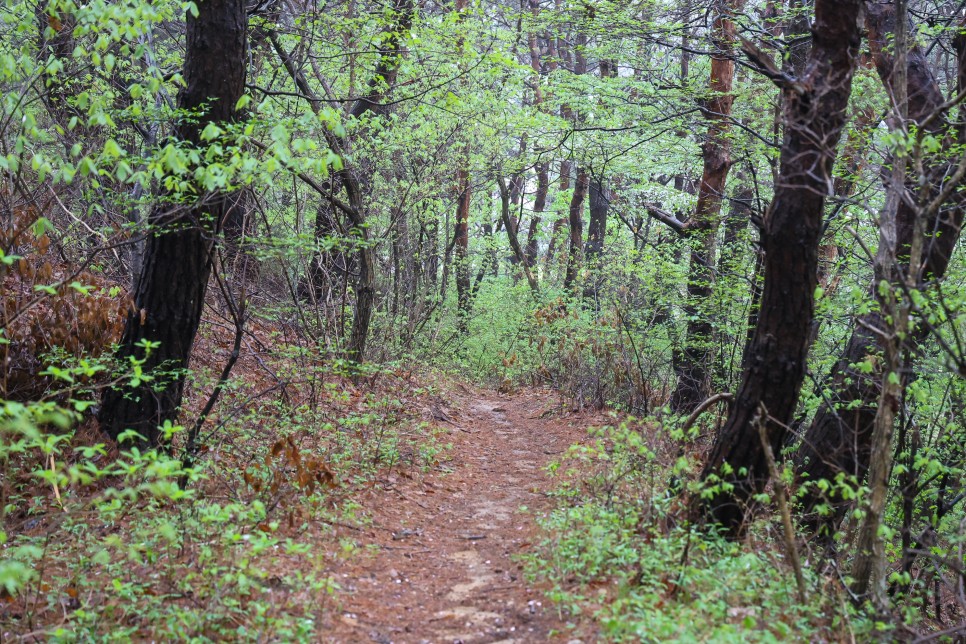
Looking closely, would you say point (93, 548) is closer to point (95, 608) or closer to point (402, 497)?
point (95, 608)

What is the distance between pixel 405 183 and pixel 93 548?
30.5ft

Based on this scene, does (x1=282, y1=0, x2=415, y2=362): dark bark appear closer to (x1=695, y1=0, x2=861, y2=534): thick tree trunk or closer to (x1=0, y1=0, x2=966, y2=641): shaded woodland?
(x1=0, y1=0, x2=966, y2=641): shaded woodland

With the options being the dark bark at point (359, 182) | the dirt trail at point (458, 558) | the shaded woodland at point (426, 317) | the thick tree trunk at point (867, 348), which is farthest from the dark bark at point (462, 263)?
the thick tree trunk at point (867, 348)

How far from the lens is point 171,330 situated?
6270 millimetres

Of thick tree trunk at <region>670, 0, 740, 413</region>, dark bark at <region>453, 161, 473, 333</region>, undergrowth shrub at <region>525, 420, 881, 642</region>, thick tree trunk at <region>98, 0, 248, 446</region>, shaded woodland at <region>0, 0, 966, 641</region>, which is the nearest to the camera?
undergrowth shrub at <region>525, 420, 881, 642</region>

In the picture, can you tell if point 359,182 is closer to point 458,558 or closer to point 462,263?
point 458,558

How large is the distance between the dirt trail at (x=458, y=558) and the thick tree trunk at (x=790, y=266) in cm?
169

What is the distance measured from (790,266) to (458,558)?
3532 mm

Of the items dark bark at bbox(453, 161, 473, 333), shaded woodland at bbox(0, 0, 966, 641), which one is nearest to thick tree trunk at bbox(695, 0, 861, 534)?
shaded woodland at bbox(0, 0, 966, 641)

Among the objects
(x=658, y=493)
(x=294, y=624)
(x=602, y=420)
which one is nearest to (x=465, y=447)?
(x=602, y=420)

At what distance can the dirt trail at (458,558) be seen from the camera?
443cm

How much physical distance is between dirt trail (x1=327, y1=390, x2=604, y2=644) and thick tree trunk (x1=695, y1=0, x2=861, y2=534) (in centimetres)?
169

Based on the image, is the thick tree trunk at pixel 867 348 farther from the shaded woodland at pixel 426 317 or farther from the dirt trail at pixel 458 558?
the dirt trail at pixel 458 558

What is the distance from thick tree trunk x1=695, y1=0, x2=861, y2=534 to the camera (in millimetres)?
5090
